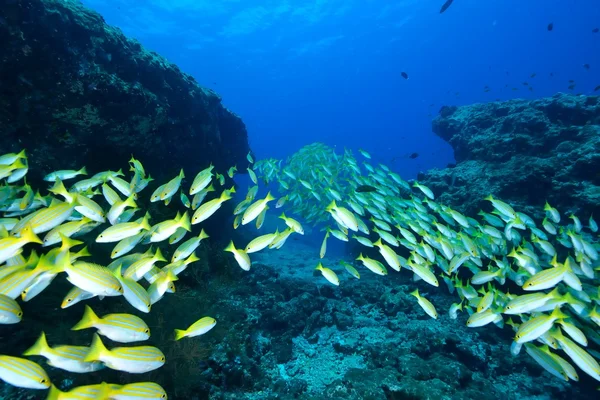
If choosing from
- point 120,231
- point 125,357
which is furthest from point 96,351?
point 120,231

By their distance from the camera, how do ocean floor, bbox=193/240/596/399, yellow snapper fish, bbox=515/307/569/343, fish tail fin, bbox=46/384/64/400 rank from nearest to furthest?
fish tail fin, bbox=46/384/64/400, yellow snapper fish, bbox=515/307/569/343, ocean floor, bbox=193/240/596/399

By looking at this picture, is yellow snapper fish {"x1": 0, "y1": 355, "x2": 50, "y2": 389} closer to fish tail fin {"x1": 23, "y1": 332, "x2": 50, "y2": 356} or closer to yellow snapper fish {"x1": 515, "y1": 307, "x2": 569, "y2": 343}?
fish tail fin {"x1": 23, "y1": 332, "x2": 50, "y2": 356}

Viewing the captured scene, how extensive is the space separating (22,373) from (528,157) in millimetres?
14785

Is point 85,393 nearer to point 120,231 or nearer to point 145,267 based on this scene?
point 145,267

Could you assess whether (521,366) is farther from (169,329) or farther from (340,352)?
(169,329)

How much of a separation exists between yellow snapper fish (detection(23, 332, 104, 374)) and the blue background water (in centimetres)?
3343

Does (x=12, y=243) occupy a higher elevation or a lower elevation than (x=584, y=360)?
higher

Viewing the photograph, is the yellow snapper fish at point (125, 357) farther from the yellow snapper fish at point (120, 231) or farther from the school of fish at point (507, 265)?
the school of fish at point (507, 265)

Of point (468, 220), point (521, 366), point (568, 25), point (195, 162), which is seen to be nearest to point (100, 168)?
point (195, 162)

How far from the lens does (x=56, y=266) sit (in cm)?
276

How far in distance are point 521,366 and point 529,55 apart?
149 m

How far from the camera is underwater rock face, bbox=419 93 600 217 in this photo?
9.64 meters

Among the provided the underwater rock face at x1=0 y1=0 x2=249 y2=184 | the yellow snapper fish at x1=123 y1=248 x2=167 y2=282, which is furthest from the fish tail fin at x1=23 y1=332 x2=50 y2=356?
the underwater rock face at x1=0 y1=0 x2=249 y2=184

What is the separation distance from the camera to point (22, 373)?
227cm
